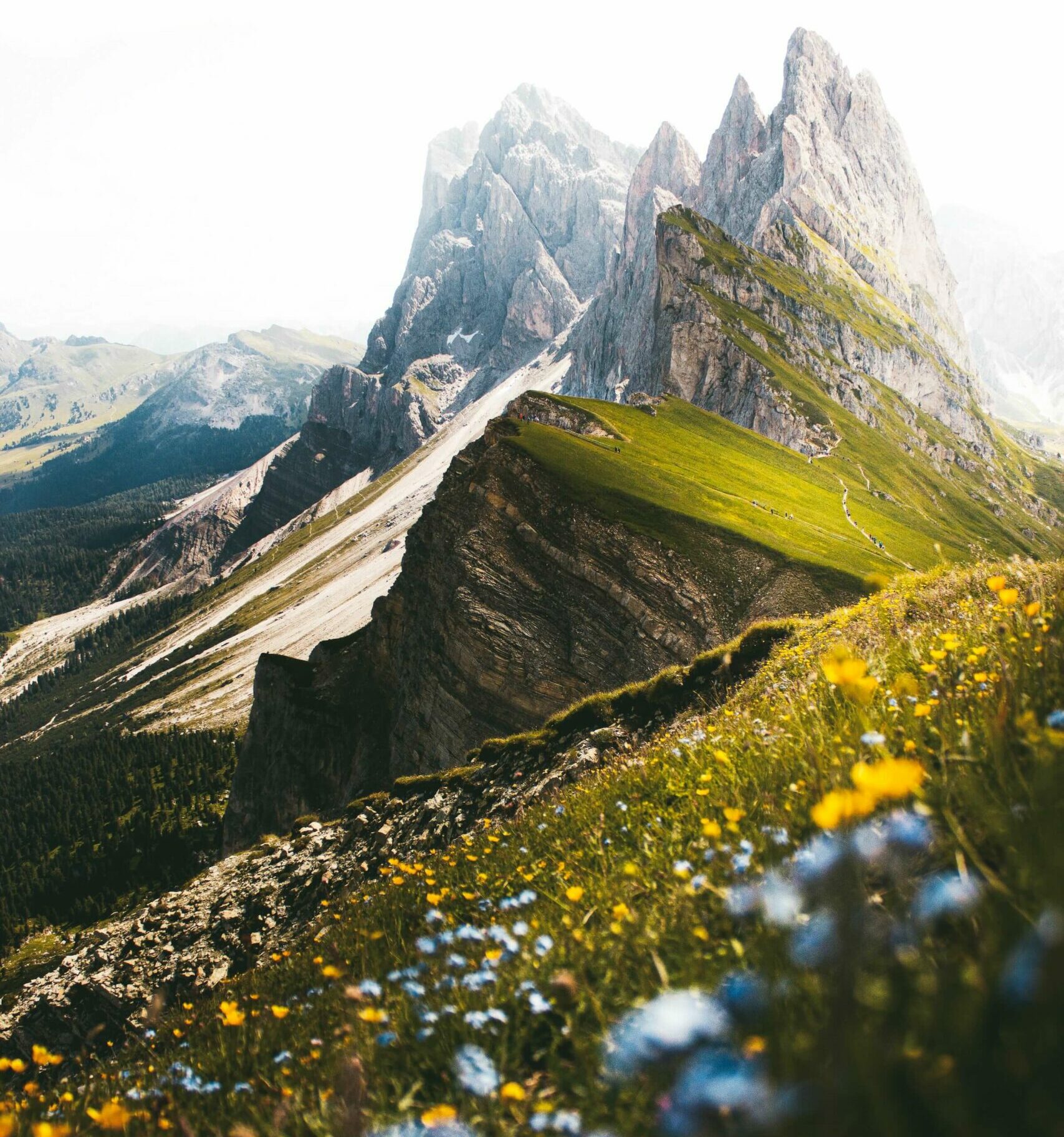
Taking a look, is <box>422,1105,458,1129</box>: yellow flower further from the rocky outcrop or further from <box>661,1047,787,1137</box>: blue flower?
the rocky outcrop

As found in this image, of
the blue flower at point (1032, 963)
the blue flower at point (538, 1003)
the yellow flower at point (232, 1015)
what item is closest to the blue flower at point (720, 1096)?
the blue flower at point (1032, 963)

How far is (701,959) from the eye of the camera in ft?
8.85

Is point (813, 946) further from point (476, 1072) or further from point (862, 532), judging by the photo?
point (862, 532)

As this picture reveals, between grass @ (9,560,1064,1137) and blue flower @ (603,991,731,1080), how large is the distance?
84mm

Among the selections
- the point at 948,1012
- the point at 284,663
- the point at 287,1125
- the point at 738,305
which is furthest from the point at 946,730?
the point at 738,305

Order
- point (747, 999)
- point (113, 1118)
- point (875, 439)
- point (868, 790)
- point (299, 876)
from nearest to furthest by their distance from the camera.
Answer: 1. point (868, 790)
2. point (747, 999)
3. point (113, 1118)
4. point (299, 876)
5. point (875, 439)

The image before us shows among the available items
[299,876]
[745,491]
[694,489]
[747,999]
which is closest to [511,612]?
[694,489]

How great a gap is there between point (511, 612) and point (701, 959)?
4328 cm

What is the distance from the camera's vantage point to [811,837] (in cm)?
292

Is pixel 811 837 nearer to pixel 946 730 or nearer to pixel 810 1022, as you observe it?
pixel 946 730

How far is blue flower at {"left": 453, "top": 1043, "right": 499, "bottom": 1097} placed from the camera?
7.55ft

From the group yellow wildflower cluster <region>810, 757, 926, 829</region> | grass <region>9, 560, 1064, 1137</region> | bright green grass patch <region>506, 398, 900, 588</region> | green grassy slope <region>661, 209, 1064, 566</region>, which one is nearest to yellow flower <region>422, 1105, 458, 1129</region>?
grass <region>9, 560, 1064, 1137</region>

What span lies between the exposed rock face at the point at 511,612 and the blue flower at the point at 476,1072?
40.2m

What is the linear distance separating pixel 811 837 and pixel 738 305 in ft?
541
